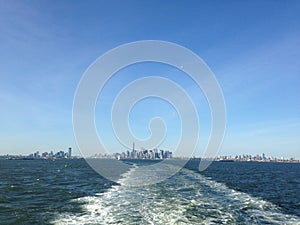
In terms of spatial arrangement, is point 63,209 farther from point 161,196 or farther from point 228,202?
point 228,202

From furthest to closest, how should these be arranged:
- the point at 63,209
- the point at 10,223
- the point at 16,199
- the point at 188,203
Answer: the point at 16,199 < the point at 188,203 < the point at 63,209 < the point at 10,223

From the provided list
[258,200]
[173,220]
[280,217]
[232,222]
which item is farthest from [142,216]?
[258,200]

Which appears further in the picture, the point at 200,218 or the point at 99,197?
the point at 99,197

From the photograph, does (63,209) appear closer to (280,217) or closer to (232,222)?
(232,222)

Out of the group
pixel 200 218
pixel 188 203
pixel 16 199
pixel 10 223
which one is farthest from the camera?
pixel 16 199

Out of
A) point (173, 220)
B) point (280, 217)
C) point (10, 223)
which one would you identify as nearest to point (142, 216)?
point (173, 220)

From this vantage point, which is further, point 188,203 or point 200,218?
point 188,203

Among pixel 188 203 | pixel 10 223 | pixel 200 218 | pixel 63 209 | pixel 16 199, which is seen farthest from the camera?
pixel 16 199

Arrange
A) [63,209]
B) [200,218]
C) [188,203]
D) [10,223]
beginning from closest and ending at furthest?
[10,223], [200,218], [63,209], [188,203]

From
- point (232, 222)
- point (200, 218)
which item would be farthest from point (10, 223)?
point (232, 222)
